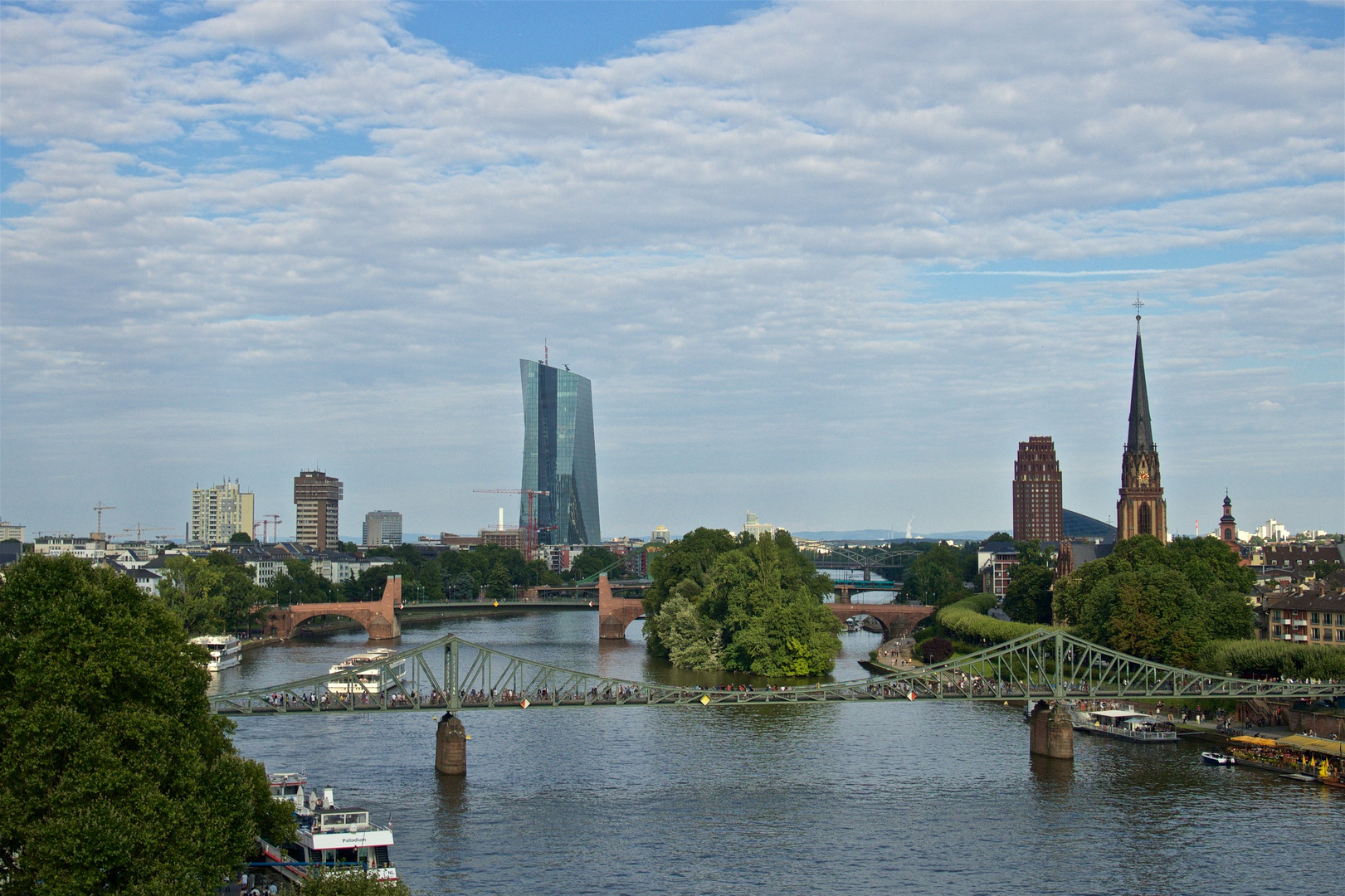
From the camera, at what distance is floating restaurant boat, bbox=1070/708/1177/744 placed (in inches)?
2805

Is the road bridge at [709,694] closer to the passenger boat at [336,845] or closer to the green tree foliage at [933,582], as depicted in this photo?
the passenger boat at [336,845]

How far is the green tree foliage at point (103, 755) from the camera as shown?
31125mm

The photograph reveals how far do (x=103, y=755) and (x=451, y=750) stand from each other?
2928 cm

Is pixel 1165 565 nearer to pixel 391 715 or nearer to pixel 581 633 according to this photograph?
pixel 391 715

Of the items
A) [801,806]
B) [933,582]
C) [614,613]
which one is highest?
[933,582]

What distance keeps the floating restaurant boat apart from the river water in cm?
101

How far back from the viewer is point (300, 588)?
167750mm

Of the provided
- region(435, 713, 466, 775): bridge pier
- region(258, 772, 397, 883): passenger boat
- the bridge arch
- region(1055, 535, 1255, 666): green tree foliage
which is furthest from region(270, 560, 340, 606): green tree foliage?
region(258, 772, 397, 883): passenger boat

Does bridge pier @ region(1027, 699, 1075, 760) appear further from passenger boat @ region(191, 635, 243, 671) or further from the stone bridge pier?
the stone bridge pier

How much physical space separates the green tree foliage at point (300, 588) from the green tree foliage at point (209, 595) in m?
15.8

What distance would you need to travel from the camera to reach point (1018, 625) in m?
109

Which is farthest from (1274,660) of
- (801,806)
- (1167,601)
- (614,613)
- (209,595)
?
(209,595)

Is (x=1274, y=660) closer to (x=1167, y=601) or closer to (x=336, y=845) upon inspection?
(x=1167, y=601)

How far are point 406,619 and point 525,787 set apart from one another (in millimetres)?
122770
